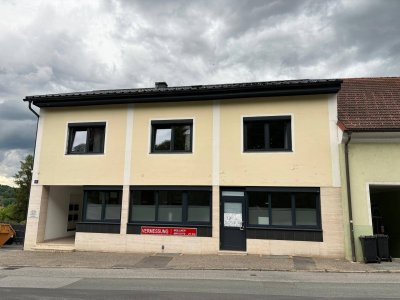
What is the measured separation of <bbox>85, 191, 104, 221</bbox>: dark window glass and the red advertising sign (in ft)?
7.04

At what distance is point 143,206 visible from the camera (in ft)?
46.4

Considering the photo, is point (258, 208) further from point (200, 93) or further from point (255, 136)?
point (200, 93)

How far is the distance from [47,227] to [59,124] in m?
4.63

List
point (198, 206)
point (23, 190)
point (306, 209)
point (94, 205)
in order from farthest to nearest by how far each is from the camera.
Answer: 1. point (23, 190)
2. point (94, 205)
3. point (198, 206)
4. point (306, 209)

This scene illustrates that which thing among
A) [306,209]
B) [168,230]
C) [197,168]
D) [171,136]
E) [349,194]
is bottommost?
[168,230]

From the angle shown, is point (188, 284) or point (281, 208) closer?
point (188, 284)

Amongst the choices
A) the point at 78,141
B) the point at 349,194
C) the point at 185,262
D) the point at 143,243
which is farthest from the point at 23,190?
the point at 349,194

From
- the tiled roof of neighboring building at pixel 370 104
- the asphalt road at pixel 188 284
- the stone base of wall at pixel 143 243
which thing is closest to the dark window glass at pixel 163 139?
the stone base of wall at pixel 143 243

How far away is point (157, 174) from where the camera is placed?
1406cm

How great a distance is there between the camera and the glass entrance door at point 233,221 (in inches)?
517

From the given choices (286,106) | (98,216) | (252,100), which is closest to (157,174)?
(98,216)

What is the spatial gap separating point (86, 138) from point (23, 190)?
19.0m

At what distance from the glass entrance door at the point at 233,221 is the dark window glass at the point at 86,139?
5.91 metres

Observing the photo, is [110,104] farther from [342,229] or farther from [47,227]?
[342,229]
